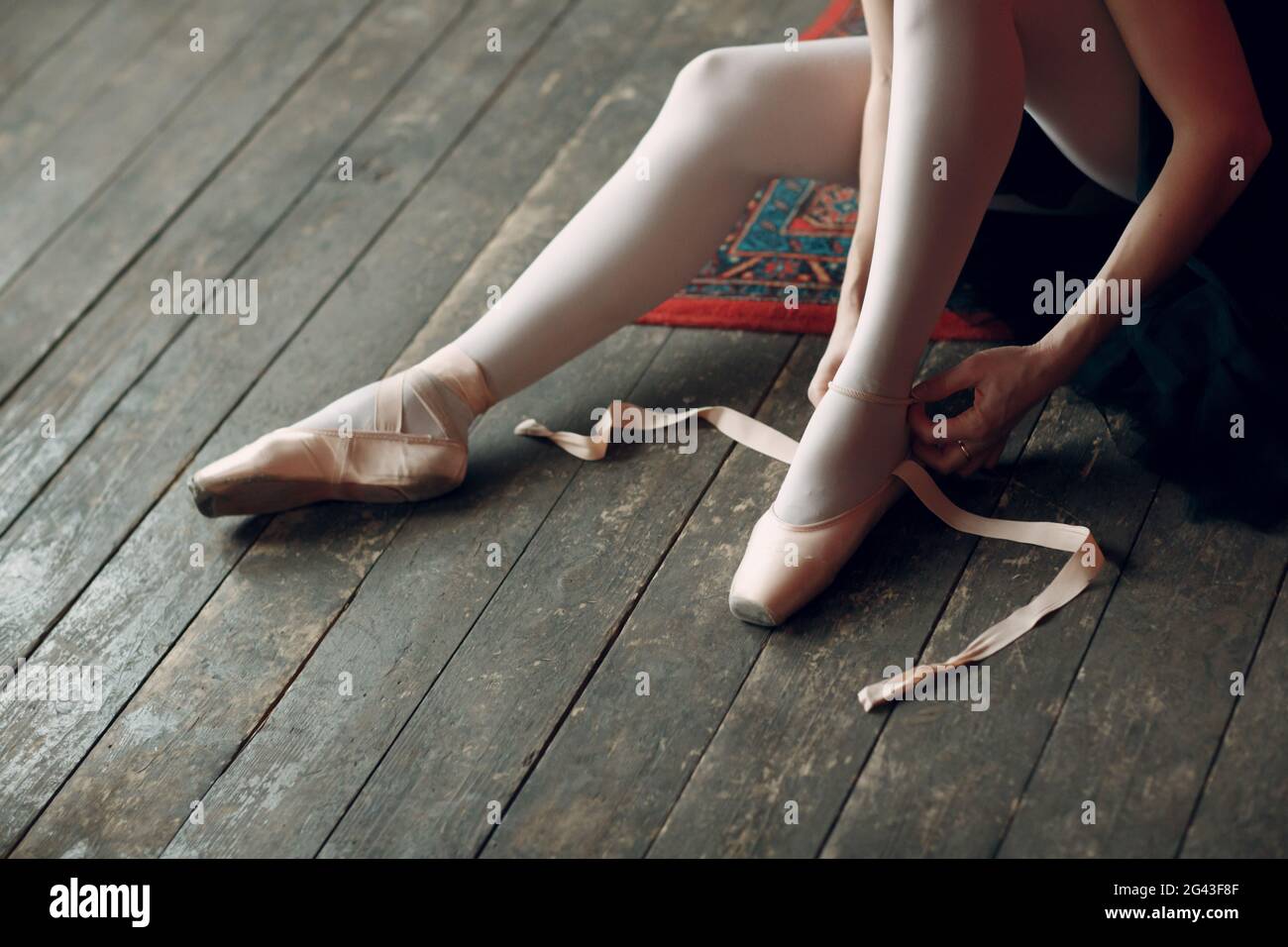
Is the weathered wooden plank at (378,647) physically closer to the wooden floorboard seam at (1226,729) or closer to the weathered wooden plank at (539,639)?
the weathered wooden plank at (539,639)

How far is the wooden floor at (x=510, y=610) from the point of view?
107cm

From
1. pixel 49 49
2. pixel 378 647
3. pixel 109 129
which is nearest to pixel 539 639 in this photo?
pixel 378 647

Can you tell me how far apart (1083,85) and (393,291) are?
855mm

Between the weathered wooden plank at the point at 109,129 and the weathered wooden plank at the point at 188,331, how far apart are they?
0.45 ft

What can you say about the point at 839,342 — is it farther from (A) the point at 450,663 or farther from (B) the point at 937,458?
(A) the point at 450,663

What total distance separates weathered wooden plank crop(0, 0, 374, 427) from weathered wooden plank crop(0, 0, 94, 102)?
35 centimetres

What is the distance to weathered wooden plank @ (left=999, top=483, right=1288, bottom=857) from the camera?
101 centimetres

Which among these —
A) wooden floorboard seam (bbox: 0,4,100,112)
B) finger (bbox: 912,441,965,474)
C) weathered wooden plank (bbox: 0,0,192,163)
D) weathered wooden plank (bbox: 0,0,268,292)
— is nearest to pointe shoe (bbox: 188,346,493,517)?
finger (bbox: 912,441,965,474)

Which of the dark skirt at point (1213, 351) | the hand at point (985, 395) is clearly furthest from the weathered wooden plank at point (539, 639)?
the dark skirt at point (1213, 351)

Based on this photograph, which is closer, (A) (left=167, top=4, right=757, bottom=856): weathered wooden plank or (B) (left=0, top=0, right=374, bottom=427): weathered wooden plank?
(A) (left=167, top=4, right=757, bottom=856): weathered wooden plank

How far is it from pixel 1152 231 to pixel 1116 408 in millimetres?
201

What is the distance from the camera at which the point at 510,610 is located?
4.16 ft

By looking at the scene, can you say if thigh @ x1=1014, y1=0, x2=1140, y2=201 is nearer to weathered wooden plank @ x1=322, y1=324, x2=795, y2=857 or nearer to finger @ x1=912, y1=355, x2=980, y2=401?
finger @ x1=912, y1=355, x2=980, y2=401
